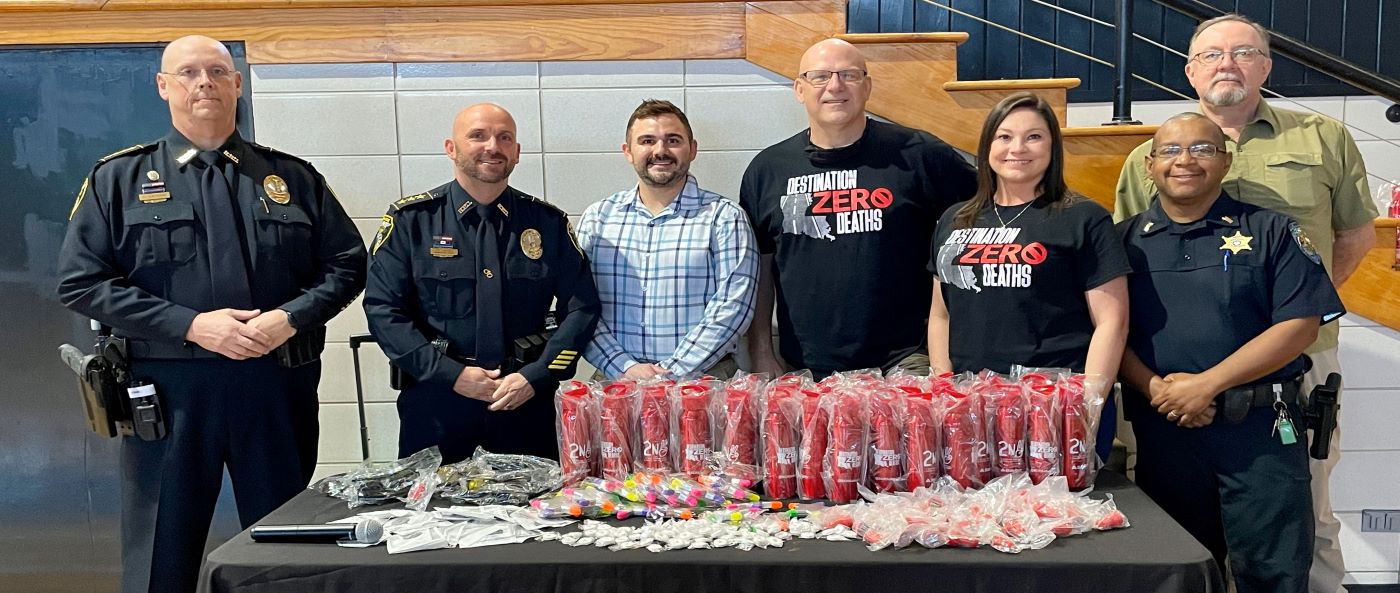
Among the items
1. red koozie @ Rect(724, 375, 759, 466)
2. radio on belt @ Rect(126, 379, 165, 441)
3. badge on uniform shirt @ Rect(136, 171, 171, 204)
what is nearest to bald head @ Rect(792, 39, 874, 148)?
red koozie @ Rect(724, 375, 759, 466)

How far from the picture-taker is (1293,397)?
2.22 meters

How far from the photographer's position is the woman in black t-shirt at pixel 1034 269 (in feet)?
7.22

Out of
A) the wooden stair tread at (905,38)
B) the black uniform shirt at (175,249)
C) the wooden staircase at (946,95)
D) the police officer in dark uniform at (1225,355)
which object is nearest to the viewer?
the police officer in dark uniform at (1225,355)

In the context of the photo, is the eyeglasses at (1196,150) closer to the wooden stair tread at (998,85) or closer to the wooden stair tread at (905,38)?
the wooden stair tread at (998,85)

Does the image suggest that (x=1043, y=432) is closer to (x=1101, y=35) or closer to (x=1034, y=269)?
(x=1034, y=269)

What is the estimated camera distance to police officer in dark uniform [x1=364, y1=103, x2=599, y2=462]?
246 centimetres

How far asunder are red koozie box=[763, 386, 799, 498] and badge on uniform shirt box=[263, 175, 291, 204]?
4.98ft

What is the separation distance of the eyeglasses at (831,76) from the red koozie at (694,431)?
1074 mm

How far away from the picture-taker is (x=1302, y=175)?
2.50m

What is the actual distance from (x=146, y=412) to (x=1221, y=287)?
2.60m

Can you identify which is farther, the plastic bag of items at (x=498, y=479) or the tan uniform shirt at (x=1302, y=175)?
the tan uniform shirt at (x=1302, y=175)

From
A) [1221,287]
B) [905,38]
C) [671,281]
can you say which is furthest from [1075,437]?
[905,38]

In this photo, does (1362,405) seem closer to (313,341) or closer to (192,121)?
(313,341)

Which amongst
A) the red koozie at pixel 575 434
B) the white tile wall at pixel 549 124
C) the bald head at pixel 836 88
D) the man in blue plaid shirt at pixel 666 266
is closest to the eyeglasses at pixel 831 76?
the bald head at pixel 836 88
